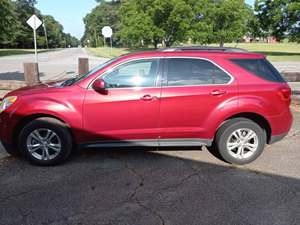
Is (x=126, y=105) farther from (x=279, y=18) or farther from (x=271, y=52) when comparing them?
(x=271, y=52)

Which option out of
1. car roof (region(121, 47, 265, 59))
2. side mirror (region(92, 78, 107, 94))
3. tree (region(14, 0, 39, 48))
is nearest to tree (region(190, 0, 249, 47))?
car roof (region(121, 47, 265, 59))

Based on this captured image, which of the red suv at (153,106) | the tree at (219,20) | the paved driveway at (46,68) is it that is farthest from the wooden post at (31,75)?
the tree at (219,20)

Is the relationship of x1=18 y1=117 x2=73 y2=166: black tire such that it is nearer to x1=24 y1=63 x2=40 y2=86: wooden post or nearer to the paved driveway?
x1=24 y1=63 x2=40 y2=86: wooden post

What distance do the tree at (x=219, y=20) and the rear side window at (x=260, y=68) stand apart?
19.4 metres

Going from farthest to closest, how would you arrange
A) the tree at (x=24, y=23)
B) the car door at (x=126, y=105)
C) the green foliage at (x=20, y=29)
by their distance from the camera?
the tree at (x=24, y=23) < the green foliage at (x=20, y=29) < the car door at (x=126, y=105)

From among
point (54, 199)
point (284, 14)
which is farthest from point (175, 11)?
point (284, 14)

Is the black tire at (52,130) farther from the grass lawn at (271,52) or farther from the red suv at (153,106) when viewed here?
the grass lawn at (271,52)

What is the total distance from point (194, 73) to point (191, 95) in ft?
1.15

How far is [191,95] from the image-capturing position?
4176 millimetres

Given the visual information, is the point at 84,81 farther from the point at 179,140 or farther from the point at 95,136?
the point at 179,140

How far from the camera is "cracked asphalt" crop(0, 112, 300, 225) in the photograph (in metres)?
3.06

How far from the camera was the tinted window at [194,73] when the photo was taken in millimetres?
4238

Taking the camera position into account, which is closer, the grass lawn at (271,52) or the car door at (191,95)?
the car door at (191,95)

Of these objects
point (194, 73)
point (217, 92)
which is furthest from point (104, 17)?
point (217, 92)
